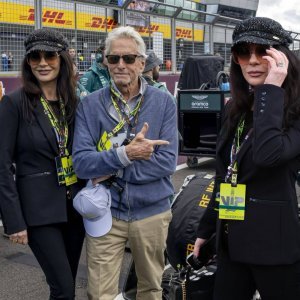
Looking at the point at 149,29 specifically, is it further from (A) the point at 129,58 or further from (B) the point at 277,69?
(B) the point at 277,69

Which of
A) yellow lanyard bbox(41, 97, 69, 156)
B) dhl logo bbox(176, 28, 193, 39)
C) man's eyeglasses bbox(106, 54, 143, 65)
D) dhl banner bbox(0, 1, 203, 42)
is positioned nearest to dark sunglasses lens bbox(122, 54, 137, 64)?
man's eyeglasses bbox(106, 54, 143, 65)

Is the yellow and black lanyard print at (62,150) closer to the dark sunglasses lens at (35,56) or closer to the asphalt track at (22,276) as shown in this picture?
the dark sunglasses lens at (35,56)

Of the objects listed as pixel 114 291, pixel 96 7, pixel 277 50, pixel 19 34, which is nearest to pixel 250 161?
pixel 277 50

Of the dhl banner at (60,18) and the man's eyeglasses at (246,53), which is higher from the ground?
the dhl banner at (60,18)

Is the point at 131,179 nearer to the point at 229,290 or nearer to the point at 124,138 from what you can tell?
the point at 124,138

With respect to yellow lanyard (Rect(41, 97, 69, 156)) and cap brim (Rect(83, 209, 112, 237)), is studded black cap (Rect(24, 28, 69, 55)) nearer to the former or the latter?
yellow lanyard (Rect(41, 97, 69, 156))

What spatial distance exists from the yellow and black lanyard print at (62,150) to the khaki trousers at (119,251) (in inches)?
13.7

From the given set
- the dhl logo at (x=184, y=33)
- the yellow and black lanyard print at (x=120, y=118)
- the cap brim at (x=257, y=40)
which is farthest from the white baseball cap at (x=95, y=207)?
the dhl logo at (x=184, y=33)

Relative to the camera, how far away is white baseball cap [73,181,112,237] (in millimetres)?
2584

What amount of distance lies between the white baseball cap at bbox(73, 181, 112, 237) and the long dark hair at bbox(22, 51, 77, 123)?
1.52 feet

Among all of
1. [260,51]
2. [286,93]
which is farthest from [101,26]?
[286,93]

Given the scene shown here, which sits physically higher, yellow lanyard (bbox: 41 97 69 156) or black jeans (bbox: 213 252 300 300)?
yellow lanyard (bbox: 41 97 69 156)

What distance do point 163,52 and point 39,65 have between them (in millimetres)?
8546

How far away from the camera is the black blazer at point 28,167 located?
2.64m
